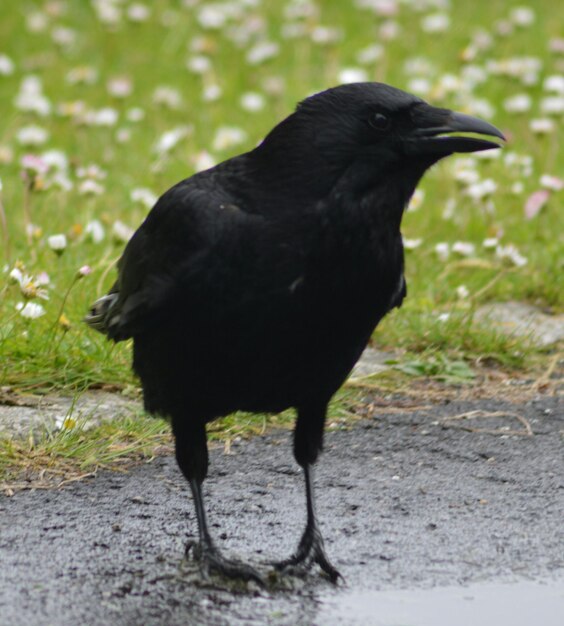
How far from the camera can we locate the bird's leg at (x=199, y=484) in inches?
128

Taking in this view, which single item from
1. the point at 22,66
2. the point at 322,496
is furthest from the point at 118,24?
the point at 322,496

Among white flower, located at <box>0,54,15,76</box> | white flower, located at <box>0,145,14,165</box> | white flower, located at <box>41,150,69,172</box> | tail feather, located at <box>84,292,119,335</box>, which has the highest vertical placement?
white flower, located at <box>0,54,15,76</box>

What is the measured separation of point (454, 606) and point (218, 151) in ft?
14.6

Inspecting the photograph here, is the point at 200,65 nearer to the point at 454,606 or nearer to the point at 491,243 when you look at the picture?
the point at 491,243

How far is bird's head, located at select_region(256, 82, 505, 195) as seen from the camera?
317cm

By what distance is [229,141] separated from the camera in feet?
23.6

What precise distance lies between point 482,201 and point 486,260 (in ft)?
0.88

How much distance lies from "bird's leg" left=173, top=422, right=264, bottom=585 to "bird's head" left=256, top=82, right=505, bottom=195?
28.8 inches

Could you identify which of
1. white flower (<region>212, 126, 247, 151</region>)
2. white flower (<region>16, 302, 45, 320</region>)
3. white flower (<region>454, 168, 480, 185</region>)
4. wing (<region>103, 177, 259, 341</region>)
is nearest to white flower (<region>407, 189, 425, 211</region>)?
white flower (<region>454, 168, 480, 185</region>)

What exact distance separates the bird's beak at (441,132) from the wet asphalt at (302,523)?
3.24ft

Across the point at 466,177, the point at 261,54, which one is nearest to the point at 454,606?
the point at 466,177

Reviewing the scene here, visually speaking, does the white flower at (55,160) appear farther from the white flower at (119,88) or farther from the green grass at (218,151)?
the white flower at (119,88)

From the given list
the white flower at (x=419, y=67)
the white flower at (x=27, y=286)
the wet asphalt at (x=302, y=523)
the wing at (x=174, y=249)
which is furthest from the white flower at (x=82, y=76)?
the wing at (x=174, y=249)

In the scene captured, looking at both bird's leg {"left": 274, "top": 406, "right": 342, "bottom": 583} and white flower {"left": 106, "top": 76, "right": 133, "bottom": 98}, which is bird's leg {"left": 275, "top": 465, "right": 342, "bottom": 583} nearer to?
bird's leg {"left": 274, "top": 406, "right": 342, "bottom": 583}
